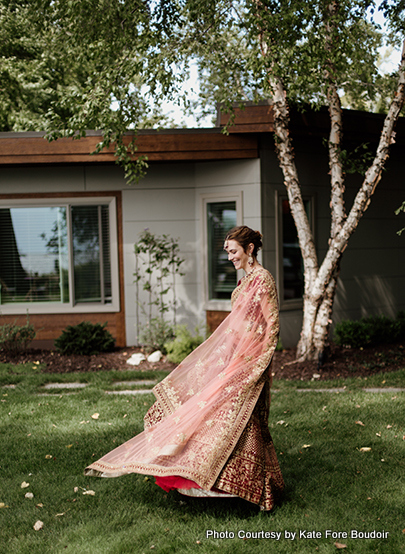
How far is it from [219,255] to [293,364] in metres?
2.57

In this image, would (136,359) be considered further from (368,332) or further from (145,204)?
(368,332)

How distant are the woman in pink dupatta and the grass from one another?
0.79ft

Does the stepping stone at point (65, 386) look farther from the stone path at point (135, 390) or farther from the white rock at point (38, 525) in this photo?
the white rock at point (38, 525)

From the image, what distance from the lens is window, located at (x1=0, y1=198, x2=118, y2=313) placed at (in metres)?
9.89

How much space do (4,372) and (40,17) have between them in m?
5.53

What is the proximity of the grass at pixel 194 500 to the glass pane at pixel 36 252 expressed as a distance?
4045mm

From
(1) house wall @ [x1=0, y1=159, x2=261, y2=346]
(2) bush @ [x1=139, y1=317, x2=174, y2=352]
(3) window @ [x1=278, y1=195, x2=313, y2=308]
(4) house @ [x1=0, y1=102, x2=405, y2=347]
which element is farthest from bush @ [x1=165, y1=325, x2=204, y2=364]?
(3) window @ [x1=278, y1=195, x2=313, y2=308]

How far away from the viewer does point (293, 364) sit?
7816 millimetres

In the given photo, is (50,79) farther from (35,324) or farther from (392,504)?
(392,504)

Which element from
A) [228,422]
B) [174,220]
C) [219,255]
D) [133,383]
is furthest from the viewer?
[174,220]

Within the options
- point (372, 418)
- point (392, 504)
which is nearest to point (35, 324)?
point (372, 418)

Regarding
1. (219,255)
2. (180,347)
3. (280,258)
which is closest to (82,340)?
(180,347)

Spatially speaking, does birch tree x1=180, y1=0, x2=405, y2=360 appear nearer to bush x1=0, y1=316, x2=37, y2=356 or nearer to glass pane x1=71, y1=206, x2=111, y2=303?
glass pane x1=71, y1=206, x2=111, y2=303

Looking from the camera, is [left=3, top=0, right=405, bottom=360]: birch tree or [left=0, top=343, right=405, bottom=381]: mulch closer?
[left=3, top=0, right=405, bottom=360]: birch tree
